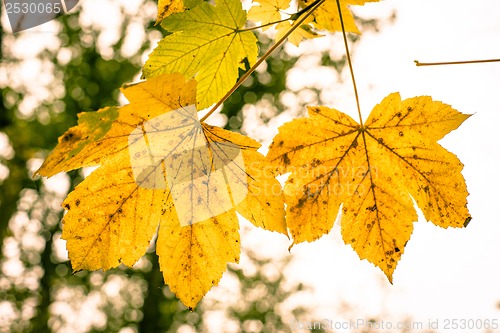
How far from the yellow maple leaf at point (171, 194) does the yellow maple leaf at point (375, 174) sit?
10cm

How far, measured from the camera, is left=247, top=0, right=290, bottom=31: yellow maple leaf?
1.08 meters

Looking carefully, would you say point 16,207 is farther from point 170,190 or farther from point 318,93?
point 170,190

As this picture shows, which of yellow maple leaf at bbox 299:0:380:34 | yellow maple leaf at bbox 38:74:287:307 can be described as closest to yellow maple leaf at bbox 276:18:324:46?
yellow maple leaf at bbox 299:0:380:34

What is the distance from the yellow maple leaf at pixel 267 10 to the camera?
1083 millimetres

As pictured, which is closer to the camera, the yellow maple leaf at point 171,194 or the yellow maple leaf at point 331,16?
the yellow maple leaf at point 171,194

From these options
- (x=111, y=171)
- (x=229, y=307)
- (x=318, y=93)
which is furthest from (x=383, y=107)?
(x=229, y=307)

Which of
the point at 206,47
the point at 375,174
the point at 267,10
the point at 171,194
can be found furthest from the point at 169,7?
the point at 375,174

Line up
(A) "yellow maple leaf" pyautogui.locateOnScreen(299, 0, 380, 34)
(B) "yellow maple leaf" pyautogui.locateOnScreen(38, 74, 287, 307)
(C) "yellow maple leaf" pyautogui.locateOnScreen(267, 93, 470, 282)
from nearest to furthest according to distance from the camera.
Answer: (B) "yellow maple leaf" pyautogui.locateOnScreen(38, 74, 287, 307) → (C) "yellow maple leaf" pyautogui.locateOnScreen(267, 93, 470, 282) → (A) "yellow maple leaf" pyautogui.locateOnScreen(299, 0, 380, 34)

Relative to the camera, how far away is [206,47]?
875 millimetres

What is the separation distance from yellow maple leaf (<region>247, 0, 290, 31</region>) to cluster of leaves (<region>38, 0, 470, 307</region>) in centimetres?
11

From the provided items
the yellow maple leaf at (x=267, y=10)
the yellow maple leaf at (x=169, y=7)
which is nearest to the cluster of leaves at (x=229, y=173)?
the yellow maple leaf at (x=169, y=7)

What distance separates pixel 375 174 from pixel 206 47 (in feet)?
1.73

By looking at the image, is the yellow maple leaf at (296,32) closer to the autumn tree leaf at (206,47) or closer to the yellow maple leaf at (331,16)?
the yellow maple leaf at (331,16)

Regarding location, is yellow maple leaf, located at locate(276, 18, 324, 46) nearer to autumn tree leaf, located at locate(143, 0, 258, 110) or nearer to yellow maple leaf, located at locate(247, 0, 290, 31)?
yellow maple leaf, located at locate(247, 0, 290, 31)
